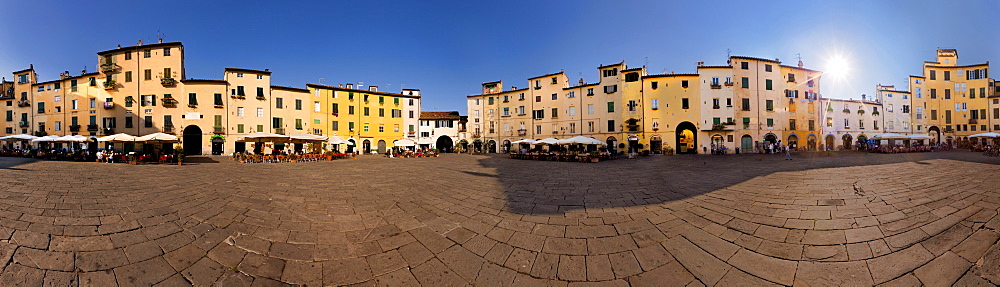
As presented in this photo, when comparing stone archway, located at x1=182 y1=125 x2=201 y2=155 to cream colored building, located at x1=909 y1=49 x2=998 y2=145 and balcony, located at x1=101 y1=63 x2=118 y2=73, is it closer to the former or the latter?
balcony, located at x1=101 y1=63 x2=118 y2=73

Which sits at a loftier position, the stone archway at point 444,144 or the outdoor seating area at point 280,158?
the stone archway at point 444,144

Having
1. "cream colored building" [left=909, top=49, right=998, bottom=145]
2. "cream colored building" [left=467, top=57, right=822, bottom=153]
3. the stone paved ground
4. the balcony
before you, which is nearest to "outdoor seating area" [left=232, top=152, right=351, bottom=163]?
the stone paved ground

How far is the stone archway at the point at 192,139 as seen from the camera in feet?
95.7

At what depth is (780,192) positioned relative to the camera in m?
6.06

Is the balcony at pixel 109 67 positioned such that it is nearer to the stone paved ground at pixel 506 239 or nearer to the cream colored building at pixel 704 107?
the stone paved ground at pixel 506 239

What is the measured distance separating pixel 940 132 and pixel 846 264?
60.0 m

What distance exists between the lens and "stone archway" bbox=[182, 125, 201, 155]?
95.7 ft

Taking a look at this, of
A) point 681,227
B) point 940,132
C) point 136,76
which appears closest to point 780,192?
point 681,227

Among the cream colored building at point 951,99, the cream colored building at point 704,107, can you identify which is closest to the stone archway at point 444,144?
the cream colored building at point 704,107

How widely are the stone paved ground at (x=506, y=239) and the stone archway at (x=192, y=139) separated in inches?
1208

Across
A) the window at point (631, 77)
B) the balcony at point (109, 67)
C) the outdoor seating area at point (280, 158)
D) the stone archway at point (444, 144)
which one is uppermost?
the balcony at point (109, 67)

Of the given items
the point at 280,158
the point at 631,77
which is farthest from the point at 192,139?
the point at 631,77

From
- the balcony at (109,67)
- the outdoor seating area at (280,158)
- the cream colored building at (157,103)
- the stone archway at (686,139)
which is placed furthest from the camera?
the stone archway at (686,139)

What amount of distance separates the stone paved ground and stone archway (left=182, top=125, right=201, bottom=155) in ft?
101
